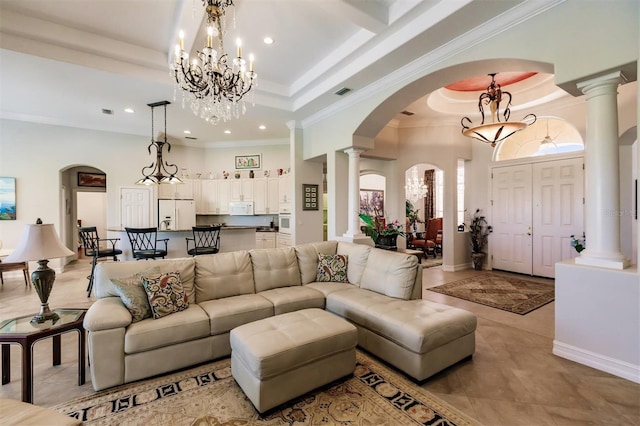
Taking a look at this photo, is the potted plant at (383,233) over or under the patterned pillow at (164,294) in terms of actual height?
over

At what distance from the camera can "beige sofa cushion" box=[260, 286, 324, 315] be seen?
9.95 ft

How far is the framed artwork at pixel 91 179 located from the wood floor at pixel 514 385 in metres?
6.43

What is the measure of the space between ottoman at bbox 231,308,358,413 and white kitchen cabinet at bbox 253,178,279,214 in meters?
5.83

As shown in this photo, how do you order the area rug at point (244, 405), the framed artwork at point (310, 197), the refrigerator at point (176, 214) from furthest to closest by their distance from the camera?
the refrigerator at point (176, 214)
the framed artwork at point (310, 197)
the area rug at point (244, 405)

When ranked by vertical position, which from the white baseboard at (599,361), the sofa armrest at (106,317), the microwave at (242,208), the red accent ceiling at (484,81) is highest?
the red accent ceiling at (484,81)

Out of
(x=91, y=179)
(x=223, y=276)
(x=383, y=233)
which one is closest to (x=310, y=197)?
(x=383, y=233)

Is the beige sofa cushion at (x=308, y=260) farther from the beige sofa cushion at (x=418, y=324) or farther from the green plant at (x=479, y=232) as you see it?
the green plant at (x=479, y=232)

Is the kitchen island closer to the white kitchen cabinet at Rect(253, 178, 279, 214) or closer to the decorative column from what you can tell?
the white kitchen cabinet at Rect(253, 178, 279, 214)

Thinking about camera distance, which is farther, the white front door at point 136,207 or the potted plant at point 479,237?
the white front door at point 136,207

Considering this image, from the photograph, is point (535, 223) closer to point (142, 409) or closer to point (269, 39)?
point (269, 39)

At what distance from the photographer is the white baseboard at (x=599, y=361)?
2.34 meters

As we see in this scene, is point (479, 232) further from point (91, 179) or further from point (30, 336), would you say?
point (91, 179)

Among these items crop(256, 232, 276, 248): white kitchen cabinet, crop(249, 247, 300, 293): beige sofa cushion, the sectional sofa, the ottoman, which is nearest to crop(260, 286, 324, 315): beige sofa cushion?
the sectional sofa

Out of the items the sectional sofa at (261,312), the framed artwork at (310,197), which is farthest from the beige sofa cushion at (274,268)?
the framed artwork at (310,197)
